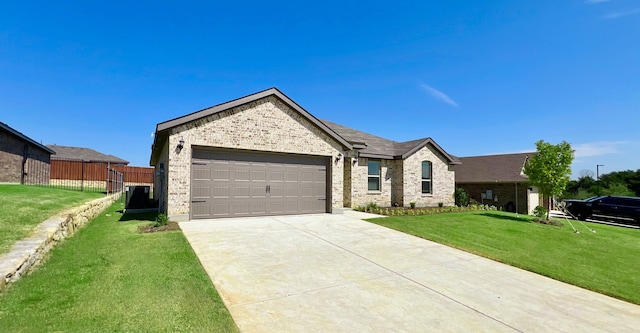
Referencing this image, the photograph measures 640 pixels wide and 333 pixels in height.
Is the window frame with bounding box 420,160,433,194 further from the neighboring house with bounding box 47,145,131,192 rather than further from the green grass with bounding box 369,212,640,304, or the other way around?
the neighboring house with bounding box 47,145,131,192

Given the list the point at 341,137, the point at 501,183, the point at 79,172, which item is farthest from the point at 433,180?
the point at 79,172

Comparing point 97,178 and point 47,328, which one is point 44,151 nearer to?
point 97,178

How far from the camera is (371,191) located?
17.1 metres

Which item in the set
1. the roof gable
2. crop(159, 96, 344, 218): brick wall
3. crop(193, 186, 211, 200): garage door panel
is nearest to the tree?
the roof gable

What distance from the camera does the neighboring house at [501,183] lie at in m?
23.8

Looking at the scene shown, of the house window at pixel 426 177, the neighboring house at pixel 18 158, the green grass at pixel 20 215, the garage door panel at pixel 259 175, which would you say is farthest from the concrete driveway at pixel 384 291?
the neighboring house at pixel 18 158

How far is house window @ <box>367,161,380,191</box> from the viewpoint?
1725cm

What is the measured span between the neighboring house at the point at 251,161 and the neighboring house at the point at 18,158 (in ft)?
33.0

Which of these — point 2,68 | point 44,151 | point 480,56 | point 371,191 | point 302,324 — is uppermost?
point 480,56

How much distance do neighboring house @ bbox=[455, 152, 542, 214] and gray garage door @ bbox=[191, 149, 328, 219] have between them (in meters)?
19.1

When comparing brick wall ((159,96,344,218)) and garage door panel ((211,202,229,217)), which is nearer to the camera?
brick wall ((159,96,344,218))

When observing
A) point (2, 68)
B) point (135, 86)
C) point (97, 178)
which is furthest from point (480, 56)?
point (97, 178)

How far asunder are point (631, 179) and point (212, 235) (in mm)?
70269

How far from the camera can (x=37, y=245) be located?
16.8 feet
